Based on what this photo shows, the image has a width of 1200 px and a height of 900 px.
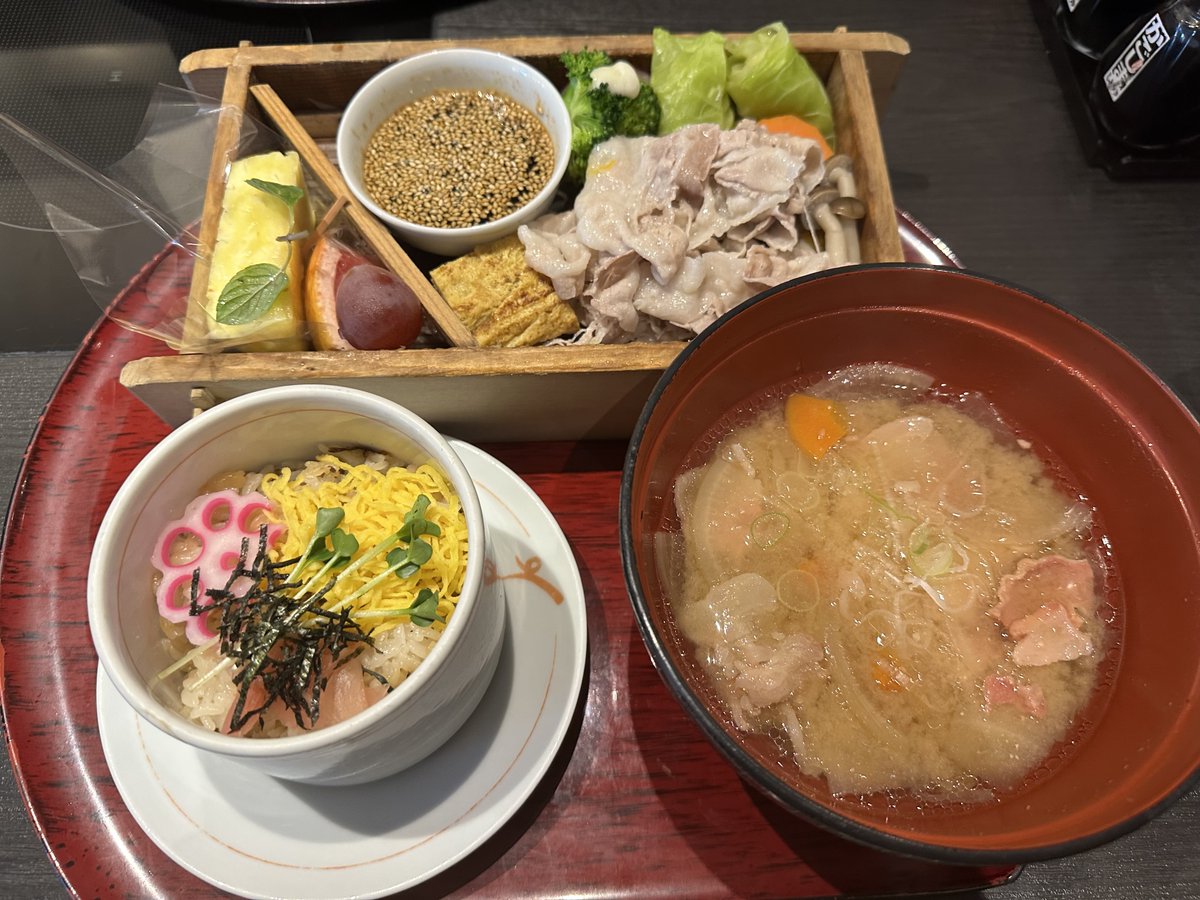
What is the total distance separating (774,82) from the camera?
1.70 m

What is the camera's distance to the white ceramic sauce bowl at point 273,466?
88 centimetres

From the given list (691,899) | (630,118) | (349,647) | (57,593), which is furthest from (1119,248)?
(57,593)

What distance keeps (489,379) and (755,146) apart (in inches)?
34.0

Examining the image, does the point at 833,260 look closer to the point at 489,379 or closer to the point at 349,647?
the point at 489,379

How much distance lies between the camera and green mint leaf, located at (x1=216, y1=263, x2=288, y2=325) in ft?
4.58

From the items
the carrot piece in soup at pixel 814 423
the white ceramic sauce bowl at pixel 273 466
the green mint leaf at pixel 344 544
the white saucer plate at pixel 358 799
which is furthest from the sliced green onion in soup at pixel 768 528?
the green mint leaf at pixel 344 544

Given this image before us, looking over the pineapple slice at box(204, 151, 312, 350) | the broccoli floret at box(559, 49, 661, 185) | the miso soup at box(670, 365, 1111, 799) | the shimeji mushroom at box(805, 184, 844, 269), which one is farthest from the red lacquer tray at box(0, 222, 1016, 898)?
the broccoli floret at box(559, 49, 661, 185)

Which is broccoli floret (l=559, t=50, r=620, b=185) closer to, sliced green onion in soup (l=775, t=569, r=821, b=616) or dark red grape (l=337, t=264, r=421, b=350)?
dark red grape (l=337, t=264, r=421, b=350)

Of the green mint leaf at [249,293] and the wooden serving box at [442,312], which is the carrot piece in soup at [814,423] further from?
the green mint leaf at [249,293]

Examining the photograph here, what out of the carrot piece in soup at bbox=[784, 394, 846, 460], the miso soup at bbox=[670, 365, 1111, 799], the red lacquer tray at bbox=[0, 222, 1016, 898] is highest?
the carrot piece in soup at bbox=[784, 394, 846, 460]

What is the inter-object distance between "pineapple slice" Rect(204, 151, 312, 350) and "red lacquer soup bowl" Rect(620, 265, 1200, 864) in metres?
0.85

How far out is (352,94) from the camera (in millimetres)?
1800

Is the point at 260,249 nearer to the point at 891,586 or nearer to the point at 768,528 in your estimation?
the point at 768,528

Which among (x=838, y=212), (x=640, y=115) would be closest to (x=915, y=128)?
(x=838, y=212)
